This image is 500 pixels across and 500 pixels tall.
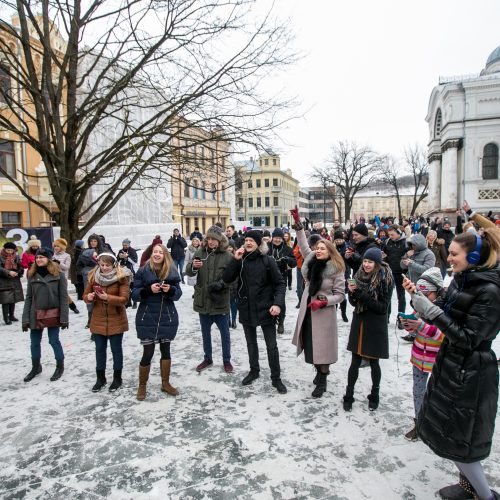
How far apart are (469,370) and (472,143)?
4107 cm

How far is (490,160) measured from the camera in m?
36.0

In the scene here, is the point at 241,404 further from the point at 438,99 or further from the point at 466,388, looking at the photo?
the point at 438,99

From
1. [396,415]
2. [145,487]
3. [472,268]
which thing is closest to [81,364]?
[145,487]

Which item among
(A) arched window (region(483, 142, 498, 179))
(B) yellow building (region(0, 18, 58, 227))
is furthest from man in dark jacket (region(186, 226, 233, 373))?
(A) arched window (region(483, 142, 498, 179))

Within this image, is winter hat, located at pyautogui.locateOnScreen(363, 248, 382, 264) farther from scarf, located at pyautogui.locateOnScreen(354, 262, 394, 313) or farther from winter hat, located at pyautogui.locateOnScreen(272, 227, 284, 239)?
winter hat, located at pyautogui.locateOnScreen(272, 227, 284, 239)

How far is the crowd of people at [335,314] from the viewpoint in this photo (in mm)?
2215

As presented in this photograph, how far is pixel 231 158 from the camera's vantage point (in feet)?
33.5

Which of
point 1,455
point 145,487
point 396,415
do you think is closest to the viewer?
point 145,487

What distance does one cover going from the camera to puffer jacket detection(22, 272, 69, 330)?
4.82 meters

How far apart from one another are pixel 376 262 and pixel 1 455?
13.6 feet

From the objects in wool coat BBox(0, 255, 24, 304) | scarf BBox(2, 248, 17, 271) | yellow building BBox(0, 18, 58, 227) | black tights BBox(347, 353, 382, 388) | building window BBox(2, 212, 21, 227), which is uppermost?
yellow building BBox(0, 18, 58, 227)

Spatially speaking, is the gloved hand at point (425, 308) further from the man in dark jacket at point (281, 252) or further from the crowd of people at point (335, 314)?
the man in dark jacket at point (281, 252)

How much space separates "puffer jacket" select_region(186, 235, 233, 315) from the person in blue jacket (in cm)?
73

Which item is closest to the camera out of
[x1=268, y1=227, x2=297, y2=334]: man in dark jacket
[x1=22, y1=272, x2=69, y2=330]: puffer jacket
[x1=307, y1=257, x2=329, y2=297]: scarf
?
[x1=307, y1=257, x2=329, y2=297]: scarf
